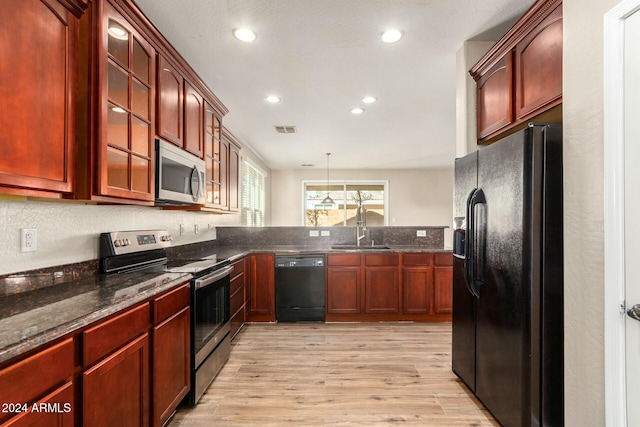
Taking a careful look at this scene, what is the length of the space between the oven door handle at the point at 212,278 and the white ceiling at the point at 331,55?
1.70 m

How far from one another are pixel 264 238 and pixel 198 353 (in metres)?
2.54

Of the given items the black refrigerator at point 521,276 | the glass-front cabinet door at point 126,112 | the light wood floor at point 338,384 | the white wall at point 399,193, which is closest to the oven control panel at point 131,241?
the glass-front cabinet door at point 126,112

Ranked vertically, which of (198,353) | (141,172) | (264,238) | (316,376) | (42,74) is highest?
(42,74)

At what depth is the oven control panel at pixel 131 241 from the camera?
2178 millimetres

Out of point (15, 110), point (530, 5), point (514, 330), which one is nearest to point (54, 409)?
point (15, 110)

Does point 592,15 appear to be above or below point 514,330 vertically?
above

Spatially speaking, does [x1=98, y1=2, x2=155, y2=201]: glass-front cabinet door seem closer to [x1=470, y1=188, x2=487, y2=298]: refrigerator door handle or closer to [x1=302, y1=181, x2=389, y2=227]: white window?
[x1=470, y1=188, x2=487, y2=298]: refrigerator door handle

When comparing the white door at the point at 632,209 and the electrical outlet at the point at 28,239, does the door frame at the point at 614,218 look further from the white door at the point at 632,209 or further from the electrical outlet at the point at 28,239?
the electrical outlet at the point at 28,239

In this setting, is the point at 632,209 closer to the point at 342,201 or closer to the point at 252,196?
the point at 252,196

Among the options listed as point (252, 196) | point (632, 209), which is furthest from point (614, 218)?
point (252, 196)

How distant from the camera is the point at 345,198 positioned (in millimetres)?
8664

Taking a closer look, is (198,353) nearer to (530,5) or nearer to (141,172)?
(141,172)

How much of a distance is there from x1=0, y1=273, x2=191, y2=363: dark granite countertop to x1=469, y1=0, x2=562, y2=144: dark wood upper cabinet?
7.78ft

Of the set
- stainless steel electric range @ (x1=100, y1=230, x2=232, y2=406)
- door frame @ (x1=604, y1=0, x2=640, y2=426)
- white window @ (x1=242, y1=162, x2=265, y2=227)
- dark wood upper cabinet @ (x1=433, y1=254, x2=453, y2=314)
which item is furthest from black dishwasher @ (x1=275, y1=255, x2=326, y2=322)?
door frame @ (x1=604, y1=0, x2=640, y2=426)
